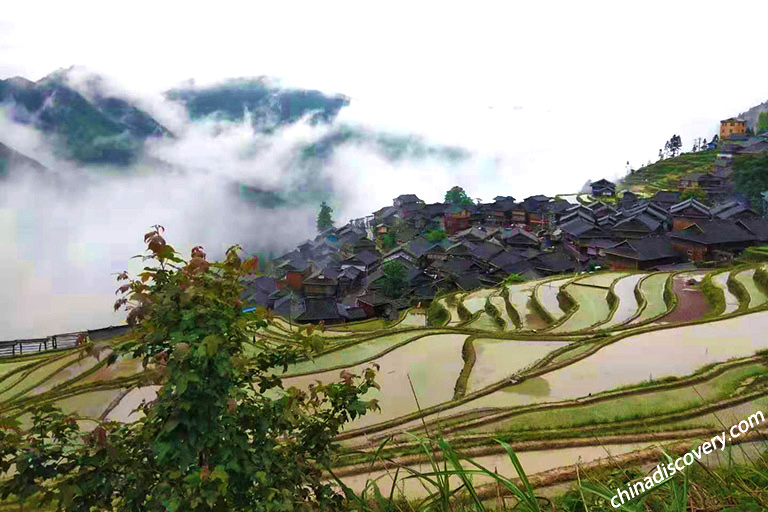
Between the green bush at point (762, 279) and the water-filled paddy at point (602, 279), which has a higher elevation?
the water-filled paddy at point (602, 279)

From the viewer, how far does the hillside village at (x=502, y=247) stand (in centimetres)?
3331

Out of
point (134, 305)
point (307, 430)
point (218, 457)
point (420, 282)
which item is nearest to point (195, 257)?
point (134, 305)

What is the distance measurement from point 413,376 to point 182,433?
9.52 meters

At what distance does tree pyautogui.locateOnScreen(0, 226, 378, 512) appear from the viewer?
2812 mm

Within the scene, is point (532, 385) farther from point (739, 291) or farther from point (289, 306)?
point (289, 306)

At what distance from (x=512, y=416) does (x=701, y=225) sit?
32.6 meters

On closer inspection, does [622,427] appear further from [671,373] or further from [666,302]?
[666,302]

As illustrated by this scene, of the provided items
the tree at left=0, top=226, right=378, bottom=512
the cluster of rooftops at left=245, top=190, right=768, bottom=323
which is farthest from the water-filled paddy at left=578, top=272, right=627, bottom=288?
the tree at left=0, top=226, right=378, bottom=512

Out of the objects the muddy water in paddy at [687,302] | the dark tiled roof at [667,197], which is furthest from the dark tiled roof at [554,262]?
the dark tiled roof at [667,197]

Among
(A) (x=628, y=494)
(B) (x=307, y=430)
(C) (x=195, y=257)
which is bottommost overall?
(A) (x=628, y=494)

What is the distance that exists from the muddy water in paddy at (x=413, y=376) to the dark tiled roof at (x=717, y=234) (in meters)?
25.8

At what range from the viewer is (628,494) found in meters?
2.87

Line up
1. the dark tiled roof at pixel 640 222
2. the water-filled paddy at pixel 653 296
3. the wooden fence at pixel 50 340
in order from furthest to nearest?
the dark tiled roof at pixel 640 222 → the wooden fence at pixel 50 340 → the water-filled paddy at pixel 653 296

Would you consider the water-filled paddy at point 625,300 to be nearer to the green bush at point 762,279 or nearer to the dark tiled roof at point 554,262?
the green bush at point 762,279
